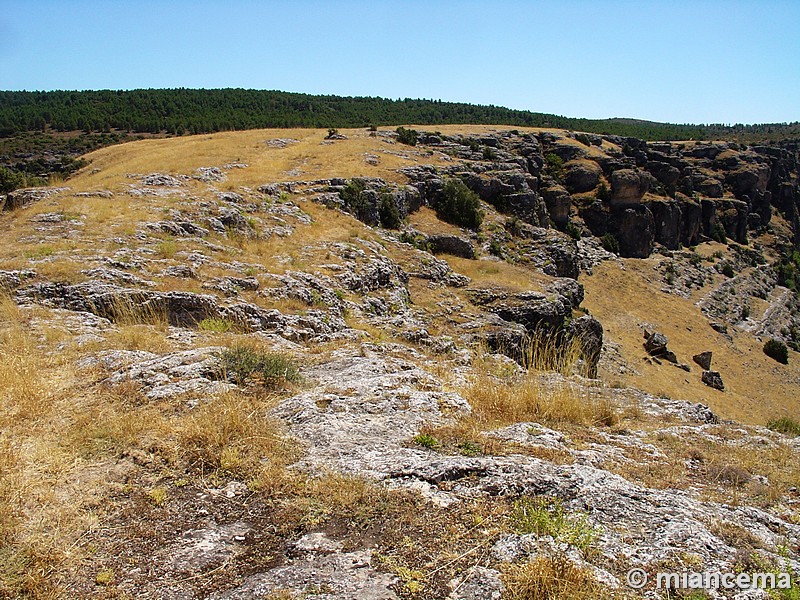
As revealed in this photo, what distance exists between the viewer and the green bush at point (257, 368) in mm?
6512

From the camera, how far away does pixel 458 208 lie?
109 ft

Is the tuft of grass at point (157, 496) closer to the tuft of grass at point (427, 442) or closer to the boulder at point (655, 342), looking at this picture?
the tuft of grass at point (427, 442)

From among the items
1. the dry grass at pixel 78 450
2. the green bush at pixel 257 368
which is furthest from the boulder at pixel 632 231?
the dry grass at pixel 78 450

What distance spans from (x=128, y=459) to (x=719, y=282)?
229ft

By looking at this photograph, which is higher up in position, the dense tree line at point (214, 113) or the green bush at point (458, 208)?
the dense tree line at point (214, 113)

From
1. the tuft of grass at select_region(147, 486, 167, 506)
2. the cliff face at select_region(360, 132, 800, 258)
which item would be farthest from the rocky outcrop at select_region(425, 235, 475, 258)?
the tuft of grass at select_region(147, 486, 167, 506)

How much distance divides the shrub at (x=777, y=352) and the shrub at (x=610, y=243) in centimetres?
1878

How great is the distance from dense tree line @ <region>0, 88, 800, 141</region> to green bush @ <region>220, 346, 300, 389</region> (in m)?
73.9

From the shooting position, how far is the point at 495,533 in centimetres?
362

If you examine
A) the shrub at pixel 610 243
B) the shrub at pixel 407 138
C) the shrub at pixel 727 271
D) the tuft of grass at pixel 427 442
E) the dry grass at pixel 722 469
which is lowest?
the shrub at pixel 727 271

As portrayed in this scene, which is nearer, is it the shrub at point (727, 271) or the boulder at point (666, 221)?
the shrub at point (727, 271)

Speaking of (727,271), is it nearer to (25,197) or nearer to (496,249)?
(496,249)

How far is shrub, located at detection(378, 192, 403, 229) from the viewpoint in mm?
27562

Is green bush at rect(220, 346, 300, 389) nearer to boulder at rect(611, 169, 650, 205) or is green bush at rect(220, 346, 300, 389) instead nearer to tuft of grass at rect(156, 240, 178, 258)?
tuft of grass at rect(156, 240, 178, 258)
